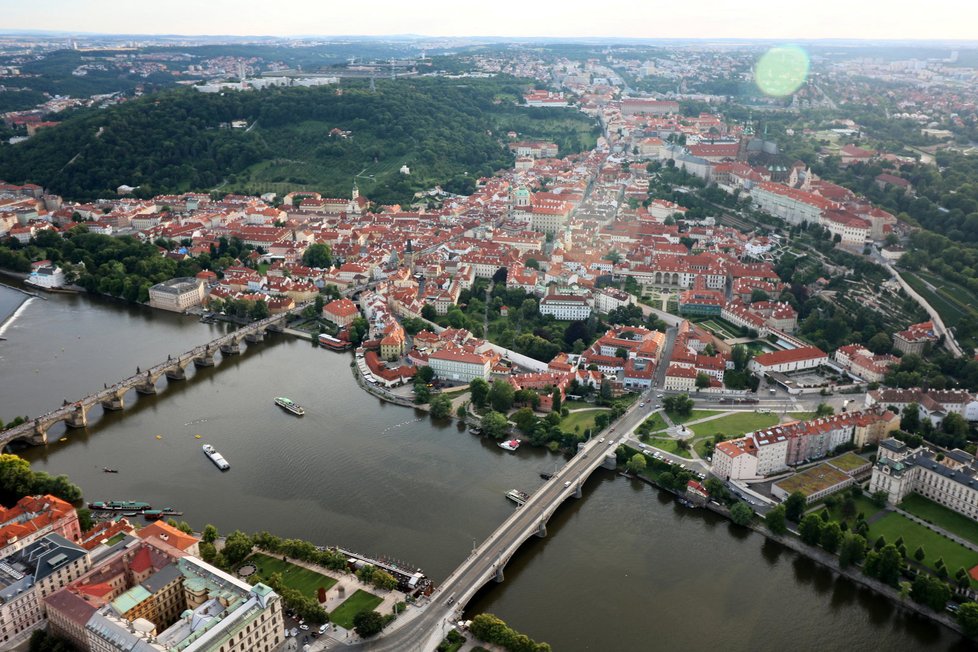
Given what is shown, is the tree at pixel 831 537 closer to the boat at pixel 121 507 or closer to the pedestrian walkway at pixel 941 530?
the pedestrian walkway at pixel 941 530

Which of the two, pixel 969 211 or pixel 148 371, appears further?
pixel 969 211

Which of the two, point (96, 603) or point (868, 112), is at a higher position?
point (868, 112)

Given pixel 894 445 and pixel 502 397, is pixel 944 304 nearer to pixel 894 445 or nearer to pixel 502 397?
pixel 894 445

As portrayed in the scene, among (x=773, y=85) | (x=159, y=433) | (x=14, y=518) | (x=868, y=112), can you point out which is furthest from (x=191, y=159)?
(x=773, y=85)

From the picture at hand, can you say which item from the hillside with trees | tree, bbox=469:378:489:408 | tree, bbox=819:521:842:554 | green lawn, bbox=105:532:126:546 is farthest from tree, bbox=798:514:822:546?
the hillside with trees

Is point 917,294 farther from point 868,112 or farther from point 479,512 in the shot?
point 868,112

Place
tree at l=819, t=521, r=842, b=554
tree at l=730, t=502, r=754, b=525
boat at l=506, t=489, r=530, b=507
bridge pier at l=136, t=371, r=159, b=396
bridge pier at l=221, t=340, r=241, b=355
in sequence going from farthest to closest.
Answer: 1. bridge pier at l=221, t=340, r=241, b=355
2. bridge pier at l=136, t=371, r=159, b=396
3. boat at l=506, t=489, r=530, b=507
4. tree at l=730, t=502, r=754, b=525
5. tree at l=819, t=521, r=842, b=554

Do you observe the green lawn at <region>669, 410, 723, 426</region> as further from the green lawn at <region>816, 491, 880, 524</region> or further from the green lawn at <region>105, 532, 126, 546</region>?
the green lawn at <region>105, 532, 126, 546</region>
